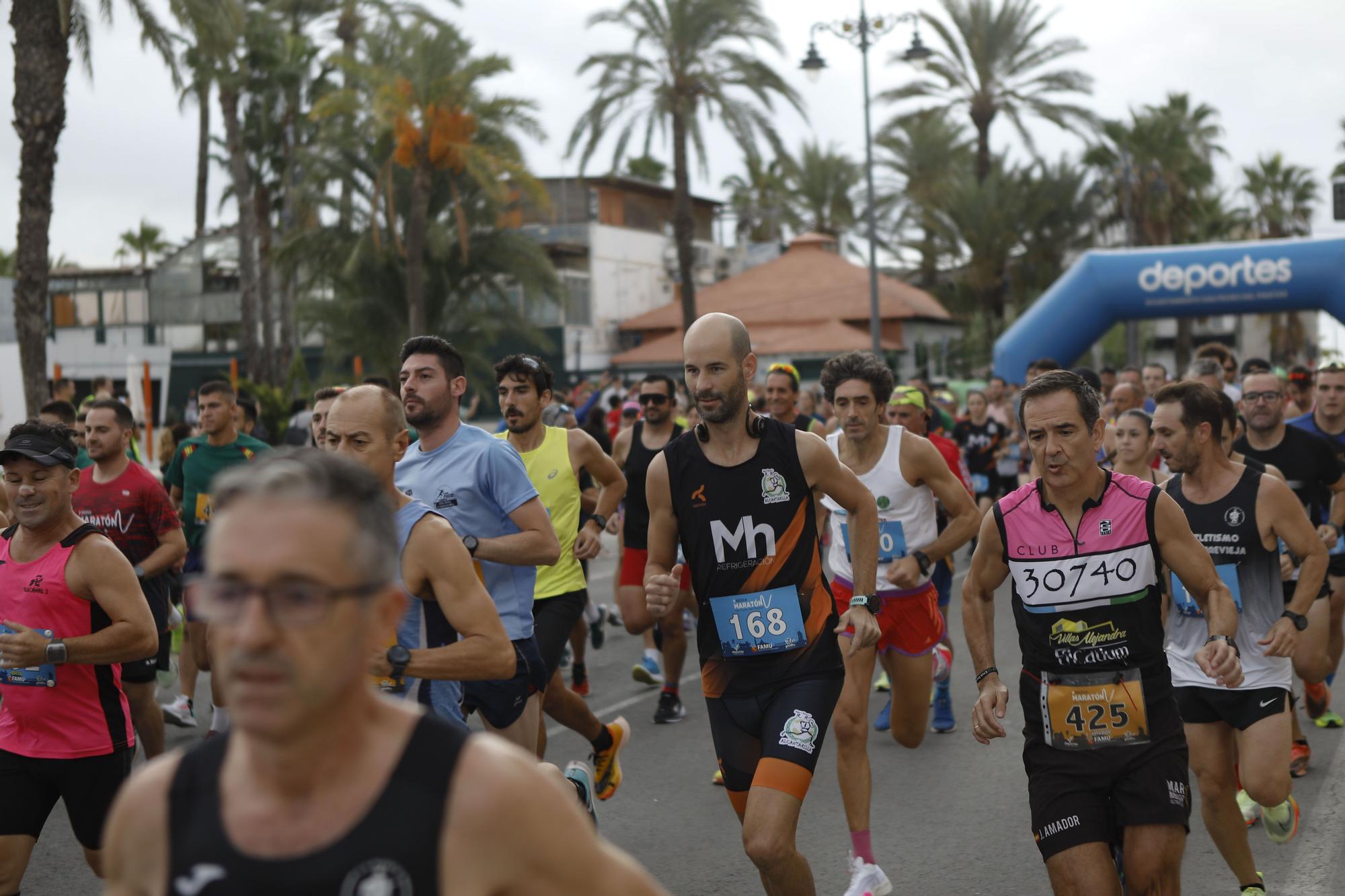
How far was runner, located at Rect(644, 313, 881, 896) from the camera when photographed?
15.9 feet

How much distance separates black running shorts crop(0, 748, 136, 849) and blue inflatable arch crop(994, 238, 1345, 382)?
19.0 m

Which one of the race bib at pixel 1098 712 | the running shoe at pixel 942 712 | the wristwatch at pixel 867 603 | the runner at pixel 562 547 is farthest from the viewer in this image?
the running shoe at pixel 942 712

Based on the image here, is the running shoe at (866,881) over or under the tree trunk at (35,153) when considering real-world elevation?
under

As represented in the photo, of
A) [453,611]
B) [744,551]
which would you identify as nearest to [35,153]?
[744,551]

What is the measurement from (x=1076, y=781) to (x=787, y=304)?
46832 millimetres

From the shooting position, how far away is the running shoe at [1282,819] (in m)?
5.42

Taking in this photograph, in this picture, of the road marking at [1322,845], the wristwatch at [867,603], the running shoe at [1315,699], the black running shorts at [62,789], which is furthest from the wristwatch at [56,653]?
the running shoe at [1315,699]

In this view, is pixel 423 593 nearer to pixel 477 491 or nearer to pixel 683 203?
pixel 477 491

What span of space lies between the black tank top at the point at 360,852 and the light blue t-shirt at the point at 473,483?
347 cm

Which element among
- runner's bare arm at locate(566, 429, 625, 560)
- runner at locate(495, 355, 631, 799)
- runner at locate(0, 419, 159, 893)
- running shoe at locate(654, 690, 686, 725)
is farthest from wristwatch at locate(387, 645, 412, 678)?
running shoe at locate(654, 690, 686, 725)

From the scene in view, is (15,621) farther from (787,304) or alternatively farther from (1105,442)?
(787,304)

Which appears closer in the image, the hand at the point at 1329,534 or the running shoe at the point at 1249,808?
the running shoe at the point at 1249,808

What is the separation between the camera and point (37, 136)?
55.6ft

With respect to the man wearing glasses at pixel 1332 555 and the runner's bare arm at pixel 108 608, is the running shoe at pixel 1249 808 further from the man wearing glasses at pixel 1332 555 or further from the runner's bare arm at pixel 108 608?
the runner's bare arm at pixel 108 608
